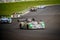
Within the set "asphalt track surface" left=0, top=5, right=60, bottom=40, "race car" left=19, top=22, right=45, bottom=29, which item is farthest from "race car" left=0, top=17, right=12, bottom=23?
"race car" left=19, top=22, right=45, bottom=29

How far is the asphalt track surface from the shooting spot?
2389 mm

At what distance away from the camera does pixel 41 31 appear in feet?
7.96

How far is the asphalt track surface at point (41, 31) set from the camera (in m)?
2.39

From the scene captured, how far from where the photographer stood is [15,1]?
8.36ft

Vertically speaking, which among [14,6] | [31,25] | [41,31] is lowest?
[41,31]

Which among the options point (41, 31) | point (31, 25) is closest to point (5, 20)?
point (31, 25)

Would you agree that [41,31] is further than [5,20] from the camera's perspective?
No

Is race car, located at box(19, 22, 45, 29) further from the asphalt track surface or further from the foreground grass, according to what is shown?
the foreground grass

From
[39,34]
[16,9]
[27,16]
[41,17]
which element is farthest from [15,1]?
[39,34]

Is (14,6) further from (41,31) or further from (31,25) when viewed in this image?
(41,31)

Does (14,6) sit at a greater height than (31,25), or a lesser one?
greater

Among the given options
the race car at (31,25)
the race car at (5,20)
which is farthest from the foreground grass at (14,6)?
the race car at (31,25)

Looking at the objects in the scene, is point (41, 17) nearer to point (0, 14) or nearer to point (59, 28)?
point (59, 28)

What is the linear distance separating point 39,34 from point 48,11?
0.43m
